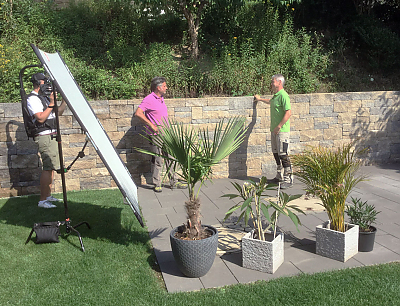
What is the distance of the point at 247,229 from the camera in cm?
481

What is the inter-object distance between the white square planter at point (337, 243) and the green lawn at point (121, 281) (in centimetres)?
23

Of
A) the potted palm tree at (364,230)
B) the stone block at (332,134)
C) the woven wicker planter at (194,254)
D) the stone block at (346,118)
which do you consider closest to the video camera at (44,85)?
the woven wicker planter at (194,254)

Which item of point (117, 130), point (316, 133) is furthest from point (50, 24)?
point (316, 133)

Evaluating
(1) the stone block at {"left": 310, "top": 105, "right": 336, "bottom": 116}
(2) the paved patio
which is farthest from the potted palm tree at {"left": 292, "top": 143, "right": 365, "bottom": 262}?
(1) the stone block at {"left": 310, "top": 105, "right": 336, "bottom": 116}

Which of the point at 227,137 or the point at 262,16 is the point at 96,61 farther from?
the point at 227,137

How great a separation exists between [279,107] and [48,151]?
3.79m

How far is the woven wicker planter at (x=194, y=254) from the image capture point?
11.4 ft

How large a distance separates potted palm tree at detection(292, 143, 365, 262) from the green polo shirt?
2.63 meters

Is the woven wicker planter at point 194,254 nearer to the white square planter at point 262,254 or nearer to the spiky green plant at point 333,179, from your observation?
the white square planter at point 262,254

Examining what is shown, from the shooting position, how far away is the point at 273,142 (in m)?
6.95

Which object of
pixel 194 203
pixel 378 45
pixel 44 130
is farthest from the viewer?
pixel 378 45

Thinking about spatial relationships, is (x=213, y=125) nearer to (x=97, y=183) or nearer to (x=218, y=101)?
(x=218, y=101)

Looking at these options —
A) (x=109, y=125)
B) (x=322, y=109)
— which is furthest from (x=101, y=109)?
(x=322, y=109)

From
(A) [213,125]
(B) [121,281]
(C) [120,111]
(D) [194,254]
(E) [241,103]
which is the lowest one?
(B) [121,281]
